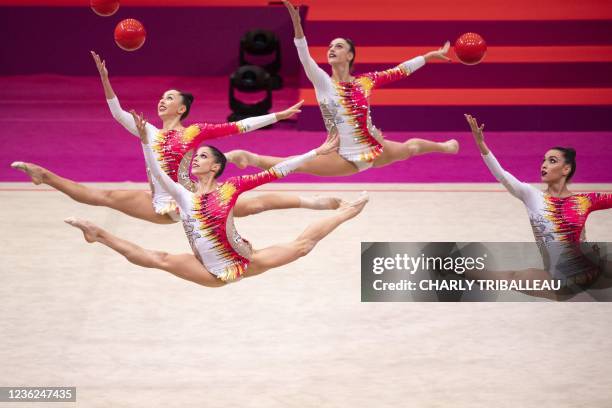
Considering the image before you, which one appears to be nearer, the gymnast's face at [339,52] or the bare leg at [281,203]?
the bare leg at [281,203]

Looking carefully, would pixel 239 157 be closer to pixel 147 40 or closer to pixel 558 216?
pixel 558 216

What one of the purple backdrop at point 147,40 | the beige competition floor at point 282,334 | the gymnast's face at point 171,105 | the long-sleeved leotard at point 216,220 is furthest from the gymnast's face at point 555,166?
the purple backdrop at point 147,40

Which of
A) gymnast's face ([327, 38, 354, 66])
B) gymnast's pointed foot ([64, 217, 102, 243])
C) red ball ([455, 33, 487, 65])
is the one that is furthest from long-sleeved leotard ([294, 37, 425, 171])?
gymnast's pointed foot ([64, 217, 102, 243])

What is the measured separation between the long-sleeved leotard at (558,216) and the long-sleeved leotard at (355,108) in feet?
5.57

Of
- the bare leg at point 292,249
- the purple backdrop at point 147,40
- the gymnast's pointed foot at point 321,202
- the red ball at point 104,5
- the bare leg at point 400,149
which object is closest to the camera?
the bare leg at point 292,249

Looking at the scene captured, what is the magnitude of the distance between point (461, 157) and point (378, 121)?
1.02 meters

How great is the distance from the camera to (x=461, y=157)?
413 inches

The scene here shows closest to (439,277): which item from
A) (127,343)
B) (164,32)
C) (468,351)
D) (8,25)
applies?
(468,351)

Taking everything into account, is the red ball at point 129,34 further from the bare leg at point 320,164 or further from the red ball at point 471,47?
the red ball at point 471,47

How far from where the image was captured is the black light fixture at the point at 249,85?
11148 millimetres

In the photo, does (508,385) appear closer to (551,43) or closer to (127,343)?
(127,343)

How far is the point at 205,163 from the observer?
21.3 ft

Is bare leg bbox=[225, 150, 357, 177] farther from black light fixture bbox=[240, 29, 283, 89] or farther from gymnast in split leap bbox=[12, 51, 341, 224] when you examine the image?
black light fixture bbox=[240, 29, 283, 89]

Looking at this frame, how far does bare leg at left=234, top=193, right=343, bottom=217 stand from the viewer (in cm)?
726
